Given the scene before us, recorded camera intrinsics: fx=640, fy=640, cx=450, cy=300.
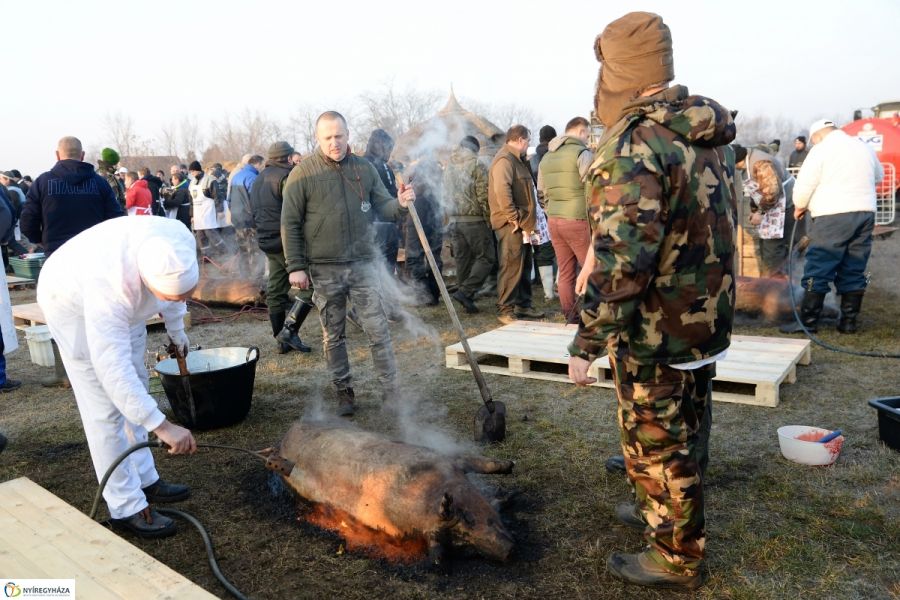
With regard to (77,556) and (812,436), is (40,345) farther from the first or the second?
(812,436)

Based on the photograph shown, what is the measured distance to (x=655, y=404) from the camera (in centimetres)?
252

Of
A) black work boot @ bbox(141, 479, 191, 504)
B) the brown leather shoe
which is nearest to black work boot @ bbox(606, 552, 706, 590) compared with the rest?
the brown leather shoe

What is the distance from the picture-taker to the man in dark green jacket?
182 inches

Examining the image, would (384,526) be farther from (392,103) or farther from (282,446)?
(392,103)

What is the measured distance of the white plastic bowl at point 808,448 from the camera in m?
3.62

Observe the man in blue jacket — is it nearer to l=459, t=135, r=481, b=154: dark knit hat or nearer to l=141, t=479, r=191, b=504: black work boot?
l=141, t=479, r=191, b=504: black work boot

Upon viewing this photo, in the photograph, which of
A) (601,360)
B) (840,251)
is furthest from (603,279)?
(840,251)

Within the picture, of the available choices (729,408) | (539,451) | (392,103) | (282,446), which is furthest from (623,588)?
(392,103)

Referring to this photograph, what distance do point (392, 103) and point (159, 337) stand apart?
29.1 meters

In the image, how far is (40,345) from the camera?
6.49 metres

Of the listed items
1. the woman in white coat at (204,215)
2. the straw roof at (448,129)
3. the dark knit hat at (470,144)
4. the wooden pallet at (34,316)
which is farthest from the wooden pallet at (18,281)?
the dark knit hat at (470,144)

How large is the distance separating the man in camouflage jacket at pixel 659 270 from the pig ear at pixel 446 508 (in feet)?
2.58

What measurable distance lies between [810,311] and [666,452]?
196 inches

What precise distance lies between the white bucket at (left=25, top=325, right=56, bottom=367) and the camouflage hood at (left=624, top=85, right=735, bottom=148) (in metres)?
6.27
